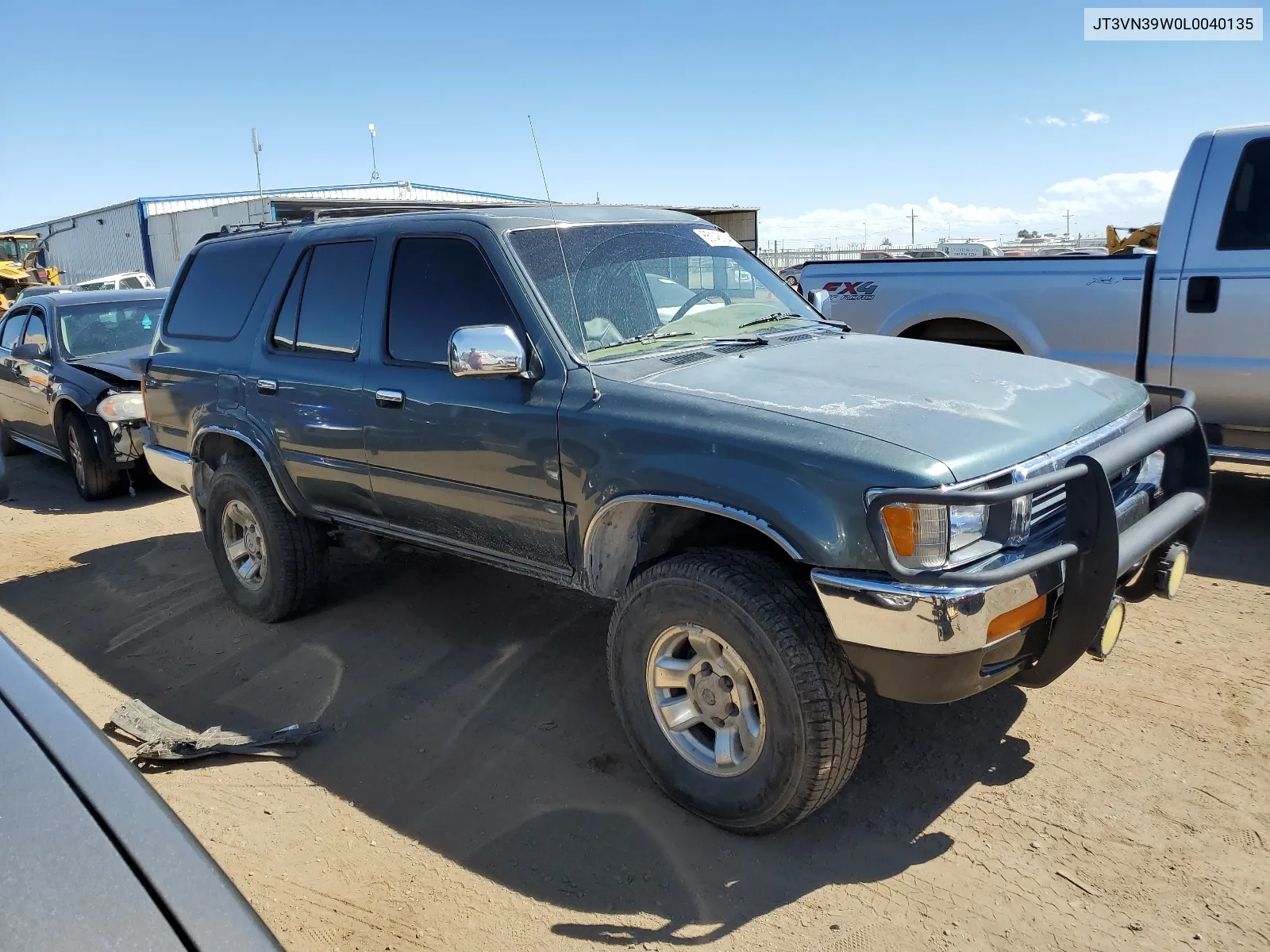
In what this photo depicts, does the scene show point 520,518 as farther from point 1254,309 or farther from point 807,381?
point 1254,309

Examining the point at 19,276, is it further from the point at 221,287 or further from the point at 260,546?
the point at 260,546

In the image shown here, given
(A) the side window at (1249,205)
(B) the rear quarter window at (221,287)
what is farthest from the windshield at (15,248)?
(A) the side window at (1249,205)

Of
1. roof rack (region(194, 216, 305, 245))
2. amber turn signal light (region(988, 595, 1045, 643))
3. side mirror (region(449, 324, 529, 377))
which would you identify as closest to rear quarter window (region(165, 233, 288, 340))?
roof rack (region(194, 216, 305, 245))

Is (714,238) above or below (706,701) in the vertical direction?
above

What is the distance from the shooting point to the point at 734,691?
2959mm

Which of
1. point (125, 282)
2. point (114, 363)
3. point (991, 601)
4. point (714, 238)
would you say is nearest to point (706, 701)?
point (991, 601)

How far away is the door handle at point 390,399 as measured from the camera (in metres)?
3.83

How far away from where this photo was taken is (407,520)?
4.09 meters

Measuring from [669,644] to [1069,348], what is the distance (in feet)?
13.5

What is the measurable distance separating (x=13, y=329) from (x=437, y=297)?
807 centimetres

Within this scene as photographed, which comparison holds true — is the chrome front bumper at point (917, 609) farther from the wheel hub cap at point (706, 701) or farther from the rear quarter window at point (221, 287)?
the rear quarter window at point (221, 287)

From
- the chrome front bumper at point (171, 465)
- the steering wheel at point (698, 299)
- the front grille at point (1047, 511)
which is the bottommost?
the chrome front bumper at point (171, 465)

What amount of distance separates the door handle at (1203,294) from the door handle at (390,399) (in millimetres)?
4624

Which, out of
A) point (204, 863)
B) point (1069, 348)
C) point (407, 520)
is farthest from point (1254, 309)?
point (204, 863)
